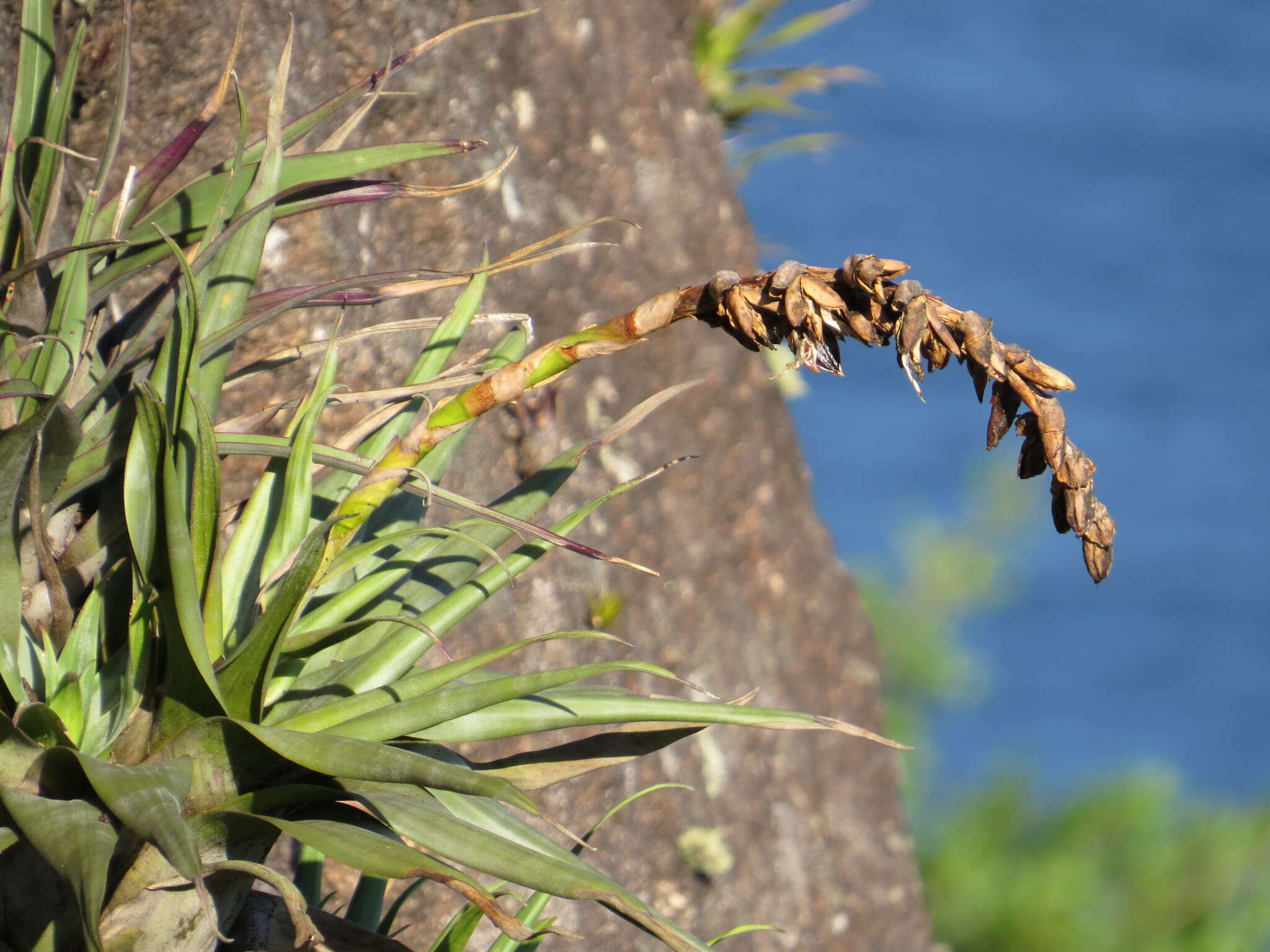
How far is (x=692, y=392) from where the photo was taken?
1.67 metres

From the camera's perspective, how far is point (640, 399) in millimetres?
1570

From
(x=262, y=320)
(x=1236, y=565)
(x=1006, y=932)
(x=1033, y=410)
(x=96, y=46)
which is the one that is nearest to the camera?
(x=1033, y=410)

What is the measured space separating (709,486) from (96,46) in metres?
0.93

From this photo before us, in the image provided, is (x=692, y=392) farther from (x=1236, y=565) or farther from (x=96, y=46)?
(x=1236, y=565)

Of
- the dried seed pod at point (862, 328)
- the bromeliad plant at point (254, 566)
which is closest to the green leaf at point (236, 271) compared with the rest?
the bromeliad plant at point (254, 566)

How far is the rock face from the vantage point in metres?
1.13

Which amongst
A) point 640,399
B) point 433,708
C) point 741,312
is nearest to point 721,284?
point 741,312

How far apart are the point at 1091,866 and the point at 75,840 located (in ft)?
9.04

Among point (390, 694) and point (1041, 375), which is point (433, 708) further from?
point (1041, 375)

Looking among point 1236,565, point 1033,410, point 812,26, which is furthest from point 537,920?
point 1236,565

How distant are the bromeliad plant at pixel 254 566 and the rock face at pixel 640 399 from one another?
0.34 metres

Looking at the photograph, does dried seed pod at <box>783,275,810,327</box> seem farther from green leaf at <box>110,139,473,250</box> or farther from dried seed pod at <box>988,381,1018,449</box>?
green leaf at <box>110,139,473,250</box>

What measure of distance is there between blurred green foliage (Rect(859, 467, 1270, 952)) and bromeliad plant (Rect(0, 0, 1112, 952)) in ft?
6.89

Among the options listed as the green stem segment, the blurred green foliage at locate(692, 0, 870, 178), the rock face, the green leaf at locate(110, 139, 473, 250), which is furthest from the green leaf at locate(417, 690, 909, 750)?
the blurred green foliage at locate(692, 0, 870, 178)
